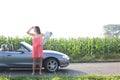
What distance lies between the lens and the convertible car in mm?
14305

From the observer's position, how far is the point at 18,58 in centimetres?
1436

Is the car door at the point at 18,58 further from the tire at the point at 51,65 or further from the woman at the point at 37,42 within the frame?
the woman at the point at 37,42

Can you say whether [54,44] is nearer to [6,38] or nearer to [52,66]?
[6,38]

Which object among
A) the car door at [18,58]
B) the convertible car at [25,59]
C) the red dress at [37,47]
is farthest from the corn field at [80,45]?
the red dress at [37,47]

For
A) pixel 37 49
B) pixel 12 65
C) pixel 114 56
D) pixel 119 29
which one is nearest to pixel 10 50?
pixel 12 65

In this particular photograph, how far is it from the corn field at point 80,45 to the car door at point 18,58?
32.8ft

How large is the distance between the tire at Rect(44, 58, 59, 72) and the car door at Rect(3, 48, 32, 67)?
2.07ft

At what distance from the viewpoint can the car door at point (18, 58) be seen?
563 inches

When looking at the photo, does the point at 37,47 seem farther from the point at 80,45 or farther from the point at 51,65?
the point at 80,45

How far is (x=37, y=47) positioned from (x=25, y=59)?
4.29ft

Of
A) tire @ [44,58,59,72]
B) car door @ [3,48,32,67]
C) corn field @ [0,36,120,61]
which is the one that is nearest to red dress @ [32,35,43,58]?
car door @ [3,48,32,67]

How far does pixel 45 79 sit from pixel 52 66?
328 centimetres

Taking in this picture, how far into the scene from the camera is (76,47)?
25.0 m

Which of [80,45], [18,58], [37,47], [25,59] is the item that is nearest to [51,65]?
[25,59]
